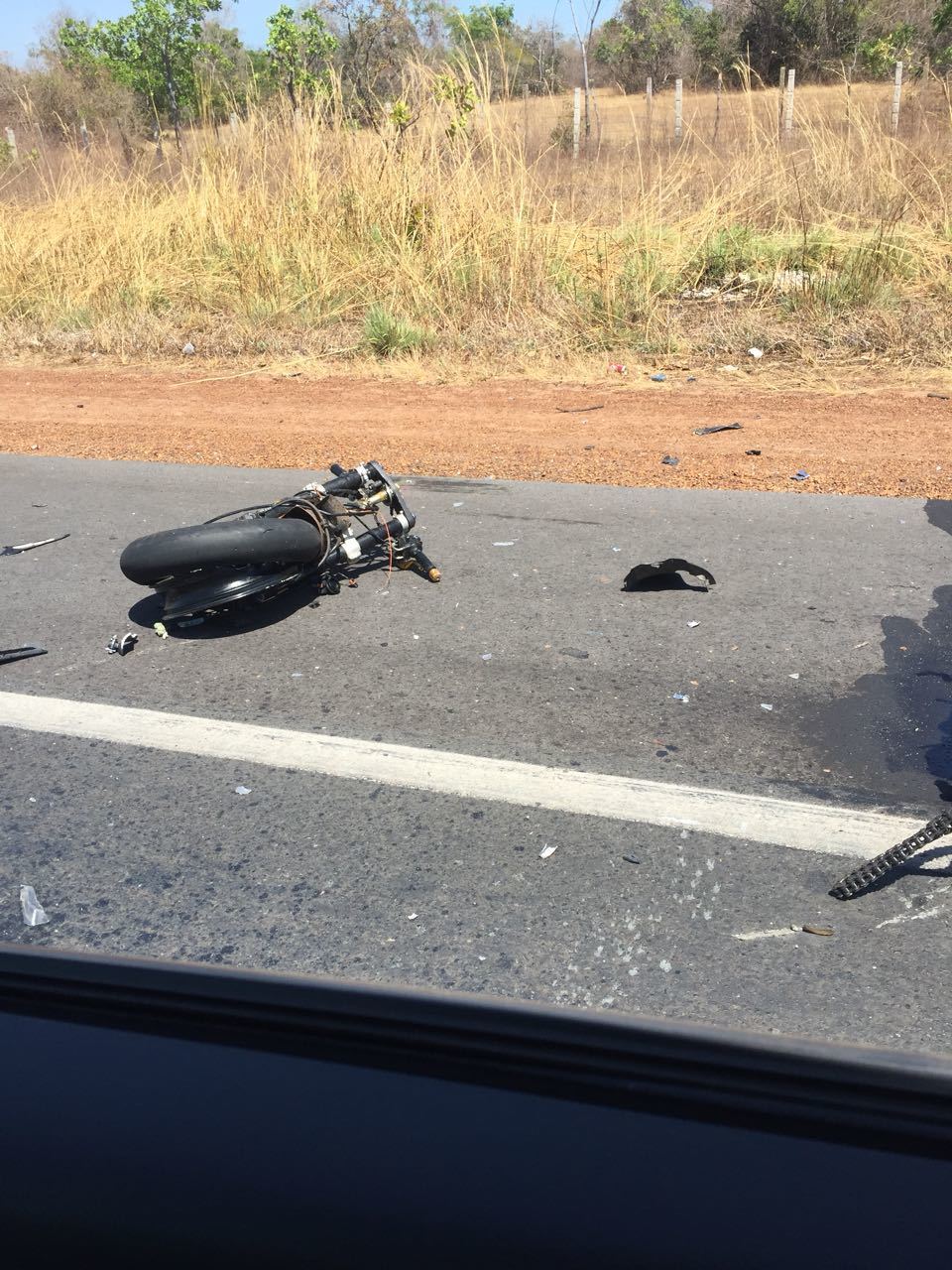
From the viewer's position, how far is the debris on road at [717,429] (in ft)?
27.2

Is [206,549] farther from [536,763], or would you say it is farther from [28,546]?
[28,546]

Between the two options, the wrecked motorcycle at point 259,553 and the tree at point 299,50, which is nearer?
the wrecked motorcycle at point 259,553

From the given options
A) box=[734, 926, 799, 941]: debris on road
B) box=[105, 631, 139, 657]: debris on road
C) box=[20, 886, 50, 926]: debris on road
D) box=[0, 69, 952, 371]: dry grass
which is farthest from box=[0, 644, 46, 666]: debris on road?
box=[0, 69, 952, 371]: dry grass

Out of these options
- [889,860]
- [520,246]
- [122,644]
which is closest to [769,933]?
[889,860]

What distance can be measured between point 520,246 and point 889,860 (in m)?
10.4

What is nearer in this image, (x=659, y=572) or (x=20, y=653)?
(x=20, y=653)

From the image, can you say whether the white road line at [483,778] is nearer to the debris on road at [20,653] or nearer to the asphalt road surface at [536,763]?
the asphalt road surface at [536,763]

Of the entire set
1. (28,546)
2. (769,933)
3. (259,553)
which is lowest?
(769,933)

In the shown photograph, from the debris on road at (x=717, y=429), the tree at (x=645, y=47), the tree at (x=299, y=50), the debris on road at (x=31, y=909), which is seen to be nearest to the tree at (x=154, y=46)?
the tree at (x=299, y=50)

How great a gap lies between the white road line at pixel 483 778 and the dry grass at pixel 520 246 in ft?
25.7

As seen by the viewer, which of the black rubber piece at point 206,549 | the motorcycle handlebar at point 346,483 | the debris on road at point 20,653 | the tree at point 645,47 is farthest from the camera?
the tree at point 645,47

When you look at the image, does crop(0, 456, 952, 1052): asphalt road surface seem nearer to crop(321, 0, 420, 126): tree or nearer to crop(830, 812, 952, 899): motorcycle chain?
crop(830, 812, 952, 899): motorcycle chain

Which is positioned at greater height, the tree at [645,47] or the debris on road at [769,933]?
the tree at [645,47]

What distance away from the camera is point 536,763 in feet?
11.5
